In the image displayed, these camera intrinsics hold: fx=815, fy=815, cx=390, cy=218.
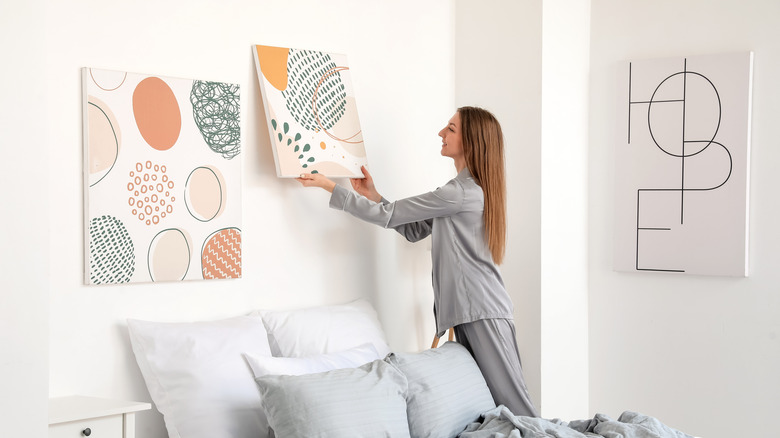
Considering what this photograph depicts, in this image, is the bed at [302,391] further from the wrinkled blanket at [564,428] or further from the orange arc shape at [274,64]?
the orange arc shape at [274,64]

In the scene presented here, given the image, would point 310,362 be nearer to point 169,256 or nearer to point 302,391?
point 302,391

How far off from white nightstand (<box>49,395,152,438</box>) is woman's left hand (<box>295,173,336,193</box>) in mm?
1076

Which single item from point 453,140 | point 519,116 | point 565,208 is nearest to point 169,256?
point 453,140

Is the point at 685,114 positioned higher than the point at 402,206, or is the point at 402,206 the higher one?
the point at 685,114

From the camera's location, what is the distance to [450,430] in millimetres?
2775

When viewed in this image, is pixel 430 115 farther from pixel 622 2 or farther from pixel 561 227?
pixel 622 2

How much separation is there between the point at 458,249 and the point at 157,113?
4.31 feet

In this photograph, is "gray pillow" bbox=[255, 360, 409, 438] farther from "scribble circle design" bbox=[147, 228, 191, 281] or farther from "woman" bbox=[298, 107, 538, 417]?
"woman" bbox=[298, 107, 538, 417]

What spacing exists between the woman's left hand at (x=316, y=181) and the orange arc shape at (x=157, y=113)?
1.74 ft

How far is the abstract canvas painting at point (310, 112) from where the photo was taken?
3.14m

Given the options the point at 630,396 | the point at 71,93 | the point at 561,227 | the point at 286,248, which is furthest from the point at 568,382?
the point at 71,93

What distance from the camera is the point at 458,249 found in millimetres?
3365

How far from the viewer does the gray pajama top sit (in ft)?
10.8

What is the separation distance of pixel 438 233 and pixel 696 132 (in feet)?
5.03
